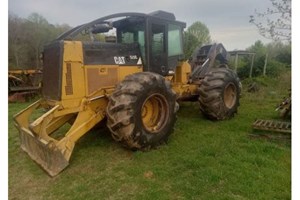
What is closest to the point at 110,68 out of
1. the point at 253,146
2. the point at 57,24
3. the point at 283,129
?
the point at 253,146

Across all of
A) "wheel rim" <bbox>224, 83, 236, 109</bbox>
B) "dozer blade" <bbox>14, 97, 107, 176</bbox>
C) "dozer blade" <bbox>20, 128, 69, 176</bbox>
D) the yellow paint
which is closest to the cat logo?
"dozer blade" <bbox>14, 97, 107, 176</bbox>

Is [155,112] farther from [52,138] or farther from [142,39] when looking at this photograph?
[52,138]

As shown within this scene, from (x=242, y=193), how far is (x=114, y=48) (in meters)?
3.16

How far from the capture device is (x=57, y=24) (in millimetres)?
17391

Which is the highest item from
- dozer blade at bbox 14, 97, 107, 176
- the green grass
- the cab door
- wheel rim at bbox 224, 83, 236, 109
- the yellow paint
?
the cab door

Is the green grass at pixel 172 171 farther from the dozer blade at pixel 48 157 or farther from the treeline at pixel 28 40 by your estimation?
the treeline at pixel 28 40

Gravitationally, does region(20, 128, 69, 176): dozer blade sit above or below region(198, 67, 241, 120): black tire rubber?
below

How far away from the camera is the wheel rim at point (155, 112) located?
460cm

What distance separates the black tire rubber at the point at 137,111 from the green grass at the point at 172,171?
236 millimetres

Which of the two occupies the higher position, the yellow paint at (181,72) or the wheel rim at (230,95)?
the yellow paint at (181,72)

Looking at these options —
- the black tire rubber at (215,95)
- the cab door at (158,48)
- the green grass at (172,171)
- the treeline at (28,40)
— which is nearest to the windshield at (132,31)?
the cab door at (158,48)

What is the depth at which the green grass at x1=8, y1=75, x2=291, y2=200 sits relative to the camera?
10.4 feet

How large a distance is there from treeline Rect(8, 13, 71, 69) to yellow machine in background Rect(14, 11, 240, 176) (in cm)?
1068

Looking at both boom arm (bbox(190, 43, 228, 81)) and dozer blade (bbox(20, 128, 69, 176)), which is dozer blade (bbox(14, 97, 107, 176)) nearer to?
dozer blade (bbox(20, 128, 69, 176))
